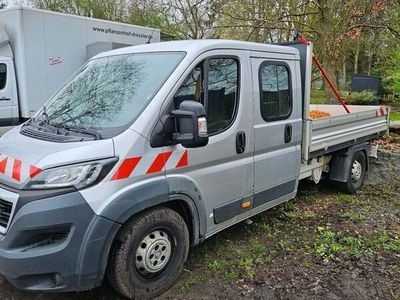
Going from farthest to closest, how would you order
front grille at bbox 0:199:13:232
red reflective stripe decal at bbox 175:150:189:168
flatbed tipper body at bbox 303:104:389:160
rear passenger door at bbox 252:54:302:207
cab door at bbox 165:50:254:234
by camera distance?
flatbed tipper body at bbox 303:104:389:160, rear passenger door at bbox 252:54:302:207, cab door at bbox 165:50:254:234, red reflective stripe decal at bbox 175:150:189:168, front grille at bbox 0:199:13:232

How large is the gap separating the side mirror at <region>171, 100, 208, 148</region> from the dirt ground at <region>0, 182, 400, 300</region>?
134 centimetres

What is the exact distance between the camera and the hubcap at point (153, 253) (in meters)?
3.28

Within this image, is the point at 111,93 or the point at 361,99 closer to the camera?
the point at 111,93

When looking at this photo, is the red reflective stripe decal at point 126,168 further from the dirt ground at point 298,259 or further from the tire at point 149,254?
the dirt ground at point 298,259

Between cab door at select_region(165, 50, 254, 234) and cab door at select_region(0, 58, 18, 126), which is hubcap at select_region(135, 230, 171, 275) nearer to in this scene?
cab door at select_region(165, 50, 254, 234)

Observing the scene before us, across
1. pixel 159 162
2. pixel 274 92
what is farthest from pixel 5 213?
pixel 274 92

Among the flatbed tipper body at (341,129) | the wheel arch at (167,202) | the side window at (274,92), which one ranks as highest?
the side window at (274,92)

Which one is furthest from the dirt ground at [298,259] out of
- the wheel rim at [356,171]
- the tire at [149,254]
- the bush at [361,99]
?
the bush at [361,99]

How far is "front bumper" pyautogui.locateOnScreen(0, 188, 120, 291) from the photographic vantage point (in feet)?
9.14

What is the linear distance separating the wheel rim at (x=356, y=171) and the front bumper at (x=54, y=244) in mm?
4536

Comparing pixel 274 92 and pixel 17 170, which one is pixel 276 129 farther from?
pixel 17 170

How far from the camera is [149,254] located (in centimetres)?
331

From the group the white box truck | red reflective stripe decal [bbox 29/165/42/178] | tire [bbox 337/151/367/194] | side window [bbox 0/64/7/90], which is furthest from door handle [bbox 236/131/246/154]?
side window [bbox 0/64/7/90]

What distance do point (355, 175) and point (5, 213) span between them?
17.0ft
